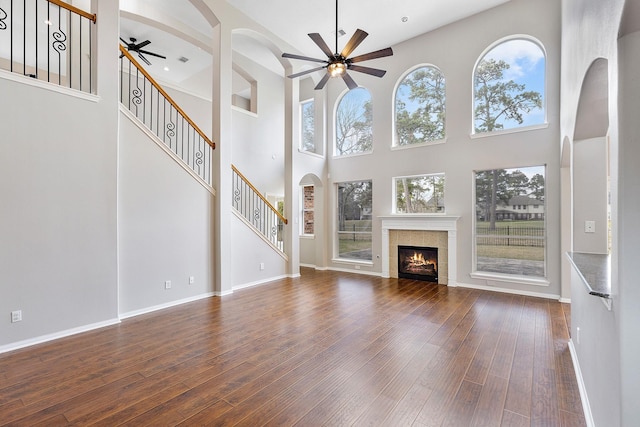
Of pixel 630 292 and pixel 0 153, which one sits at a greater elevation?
pixel 0 153

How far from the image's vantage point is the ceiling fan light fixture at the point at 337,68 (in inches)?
165

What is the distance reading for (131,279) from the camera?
13.6 feet

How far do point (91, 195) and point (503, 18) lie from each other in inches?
286

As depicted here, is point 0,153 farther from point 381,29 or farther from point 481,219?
point 481,219

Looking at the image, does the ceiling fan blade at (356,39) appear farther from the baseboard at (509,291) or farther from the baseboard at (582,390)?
the baseboard at (509,291)

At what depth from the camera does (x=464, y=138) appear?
5773 millimetres

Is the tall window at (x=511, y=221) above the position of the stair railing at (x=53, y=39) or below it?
below

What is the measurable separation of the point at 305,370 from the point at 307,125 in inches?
275

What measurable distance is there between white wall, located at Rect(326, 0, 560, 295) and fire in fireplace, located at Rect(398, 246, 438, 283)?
51 centimetres

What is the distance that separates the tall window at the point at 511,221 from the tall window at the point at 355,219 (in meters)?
2.43

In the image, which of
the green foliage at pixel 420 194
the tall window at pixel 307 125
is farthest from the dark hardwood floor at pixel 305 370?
the tall window at pixel 307 125

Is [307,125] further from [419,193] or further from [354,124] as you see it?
[419,193]

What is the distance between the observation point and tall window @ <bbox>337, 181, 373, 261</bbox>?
7262 mm

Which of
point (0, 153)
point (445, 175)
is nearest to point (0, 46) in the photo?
point (0, 153)
